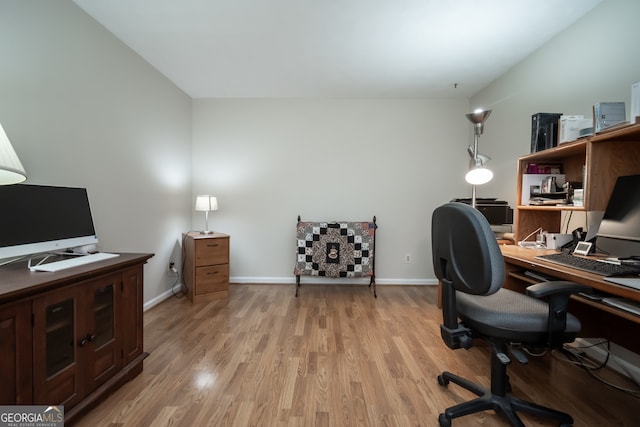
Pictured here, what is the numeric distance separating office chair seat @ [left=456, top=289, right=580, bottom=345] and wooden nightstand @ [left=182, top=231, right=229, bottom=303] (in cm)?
245

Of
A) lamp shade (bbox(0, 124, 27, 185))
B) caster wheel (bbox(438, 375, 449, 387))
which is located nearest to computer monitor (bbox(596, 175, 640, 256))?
caster wheel (bbox(438, 375, 449, 387))

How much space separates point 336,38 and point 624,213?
2.24 metres

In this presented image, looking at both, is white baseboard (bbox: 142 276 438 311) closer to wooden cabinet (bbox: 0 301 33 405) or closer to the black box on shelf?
the black box on shelf

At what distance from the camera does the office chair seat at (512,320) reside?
1081 mm

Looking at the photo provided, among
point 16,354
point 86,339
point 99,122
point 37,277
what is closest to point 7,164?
point 37,277

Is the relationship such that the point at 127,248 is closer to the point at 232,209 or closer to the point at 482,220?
the point at 232,209

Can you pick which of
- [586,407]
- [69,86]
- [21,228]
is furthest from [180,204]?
[586,407]

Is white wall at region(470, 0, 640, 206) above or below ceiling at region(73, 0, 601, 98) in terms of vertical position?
below

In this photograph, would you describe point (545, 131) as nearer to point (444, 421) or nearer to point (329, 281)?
point (444, 421)

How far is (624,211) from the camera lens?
1485 millimetres

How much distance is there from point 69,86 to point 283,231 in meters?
2.36

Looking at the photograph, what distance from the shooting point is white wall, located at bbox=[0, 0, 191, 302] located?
155 centimetres

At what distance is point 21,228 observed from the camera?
4.26ft

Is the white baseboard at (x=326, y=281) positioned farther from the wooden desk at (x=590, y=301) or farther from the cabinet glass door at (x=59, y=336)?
the cabinet glass door at (x=59, y=336)
